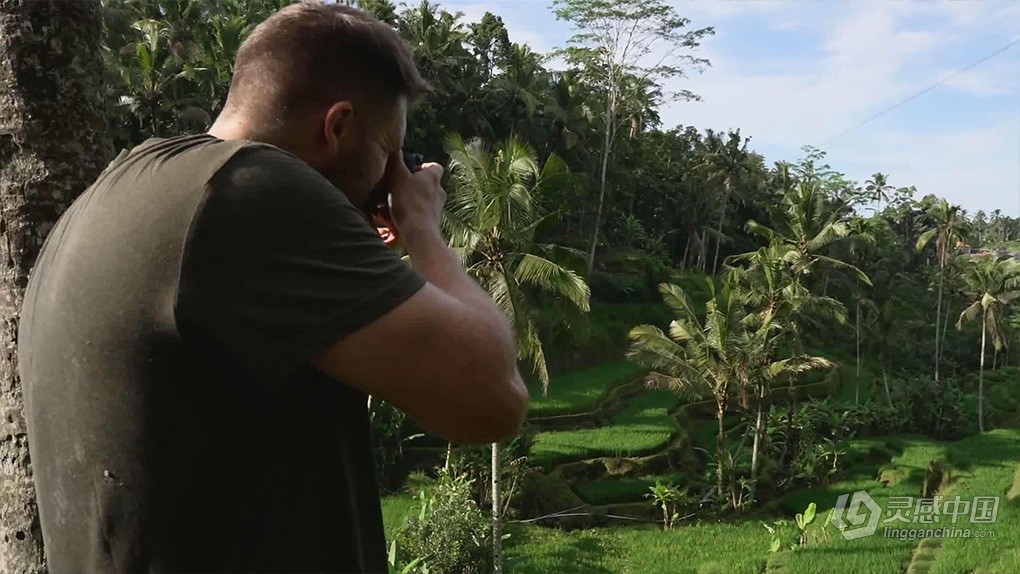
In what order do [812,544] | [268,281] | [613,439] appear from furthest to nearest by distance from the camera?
[613,439] → [812,544] → [268,281]

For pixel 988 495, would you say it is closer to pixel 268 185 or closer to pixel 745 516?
pixel 745 516

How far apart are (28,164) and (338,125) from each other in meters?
1.02

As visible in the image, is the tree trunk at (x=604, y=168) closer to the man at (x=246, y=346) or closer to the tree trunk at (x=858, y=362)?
the tree trunk at (x=858, y=362)

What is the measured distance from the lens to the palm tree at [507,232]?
11.8 metres

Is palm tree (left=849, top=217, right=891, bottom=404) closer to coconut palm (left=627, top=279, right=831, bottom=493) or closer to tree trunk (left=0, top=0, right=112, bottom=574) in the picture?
coconut palm (left=627, top=279, right=831, bottom=493)

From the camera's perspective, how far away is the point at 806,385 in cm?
2777

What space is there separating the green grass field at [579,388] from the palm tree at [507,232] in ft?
28.7

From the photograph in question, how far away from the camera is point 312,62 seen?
87 cm

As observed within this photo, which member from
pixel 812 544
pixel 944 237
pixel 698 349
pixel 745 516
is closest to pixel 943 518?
pixel 812 544

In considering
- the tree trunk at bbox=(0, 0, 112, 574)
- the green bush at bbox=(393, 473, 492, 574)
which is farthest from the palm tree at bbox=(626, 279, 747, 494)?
the tree trunk at bbox=(0, 0, 112, 574)

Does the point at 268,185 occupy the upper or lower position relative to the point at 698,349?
upper

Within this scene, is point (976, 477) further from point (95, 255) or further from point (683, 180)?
point (95, 255)

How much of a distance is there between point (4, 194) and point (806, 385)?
2862 centimetres

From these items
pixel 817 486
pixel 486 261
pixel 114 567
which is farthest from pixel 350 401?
pixel 817 486
